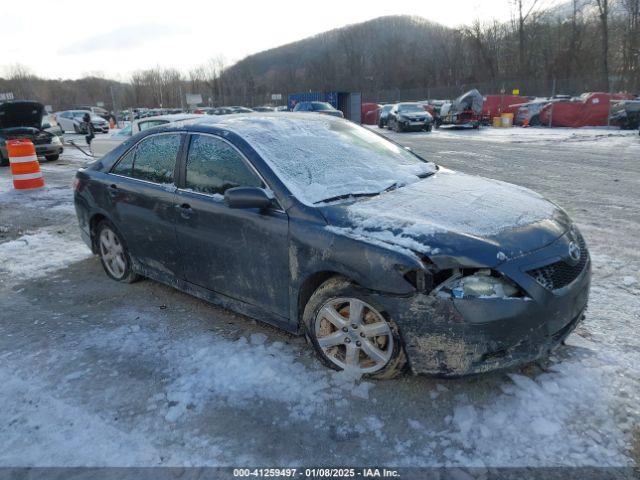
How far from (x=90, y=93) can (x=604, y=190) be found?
383 feet

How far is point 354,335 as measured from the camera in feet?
9.39

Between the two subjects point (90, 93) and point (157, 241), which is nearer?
point (157, 241)

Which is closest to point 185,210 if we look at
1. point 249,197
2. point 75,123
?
point 249,197

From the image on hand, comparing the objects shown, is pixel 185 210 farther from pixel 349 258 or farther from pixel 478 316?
pixel 478 316

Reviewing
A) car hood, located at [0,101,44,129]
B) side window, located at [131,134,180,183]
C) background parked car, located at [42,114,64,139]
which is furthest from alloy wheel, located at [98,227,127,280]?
background parked car, located at [42,114,64,139]

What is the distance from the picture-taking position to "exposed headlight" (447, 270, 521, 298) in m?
2.48

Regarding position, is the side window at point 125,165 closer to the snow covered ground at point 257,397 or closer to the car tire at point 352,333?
the snow covered ground at point 257,397

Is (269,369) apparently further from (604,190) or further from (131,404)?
(604,190)

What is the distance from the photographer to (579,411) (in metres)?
2.54

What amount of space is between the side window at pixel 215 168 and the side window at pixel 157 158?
24 centimetres

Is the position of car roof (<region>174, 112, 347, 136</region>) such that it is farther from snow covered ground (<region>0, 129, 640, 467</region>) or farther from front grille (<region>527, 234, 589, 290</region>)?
front grille (<region>527, 234, 589, 290</region>)

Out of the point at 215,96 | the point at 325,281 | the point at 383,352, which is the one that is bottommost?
the point at 383,352

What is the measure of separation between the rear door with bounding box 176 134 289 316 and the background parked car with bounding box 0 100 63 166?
13328 millimetres

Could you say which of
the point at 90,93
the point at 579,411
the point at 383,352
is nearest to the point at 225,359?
the point at 383,352
